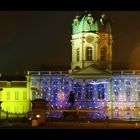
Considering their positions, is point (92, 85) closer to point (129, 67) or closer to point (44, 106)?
point (129, 67)

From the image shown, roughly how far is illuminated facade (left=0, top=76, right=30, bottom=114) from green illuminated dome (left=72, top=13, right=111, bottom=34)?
18.0ft

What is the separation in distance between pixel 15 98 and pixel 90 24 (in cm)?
759

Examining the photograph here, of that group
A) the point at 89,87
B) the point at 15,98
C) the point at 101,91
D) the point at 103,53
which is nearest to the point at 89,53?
the point at 103,53

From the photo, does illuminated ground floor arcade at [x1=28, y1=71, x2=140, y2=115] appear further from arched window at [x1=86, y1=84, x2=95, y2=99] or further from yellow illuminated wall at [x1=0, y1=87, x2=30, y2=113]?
yellow illuminated wall at [x1=0, y1=87, x2=30, y2=113]

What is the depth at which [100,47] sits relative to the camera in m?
41.2

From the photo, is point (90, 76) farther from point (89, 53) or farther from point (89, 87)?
point (89, 53)

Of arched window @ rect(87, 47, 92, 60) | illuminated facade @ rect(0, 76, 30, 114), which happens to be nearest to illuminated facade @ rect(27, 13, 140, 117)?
arched window @ rect(87, 47, 92, 60)

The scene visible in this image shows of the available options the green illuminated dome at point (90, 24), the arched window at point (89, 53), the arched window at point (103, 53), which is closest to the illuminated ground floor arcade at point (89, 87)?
the arched window at point (103, 53)

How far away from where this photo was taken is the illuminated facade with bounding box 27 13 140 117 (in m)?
39.9

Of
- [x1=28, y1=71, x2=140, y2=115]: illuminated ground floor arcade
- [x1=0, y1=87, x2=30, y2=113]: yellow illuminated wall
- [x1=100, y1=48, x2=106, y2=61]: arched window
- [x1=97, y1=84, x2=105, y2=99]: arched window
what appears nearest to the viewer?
[x1=0, y1=87, x2=30, y2=113]: yellow illuminated wall

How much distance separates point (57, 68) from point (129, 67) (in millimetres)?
5070

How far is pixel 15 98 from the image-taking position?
133ft
